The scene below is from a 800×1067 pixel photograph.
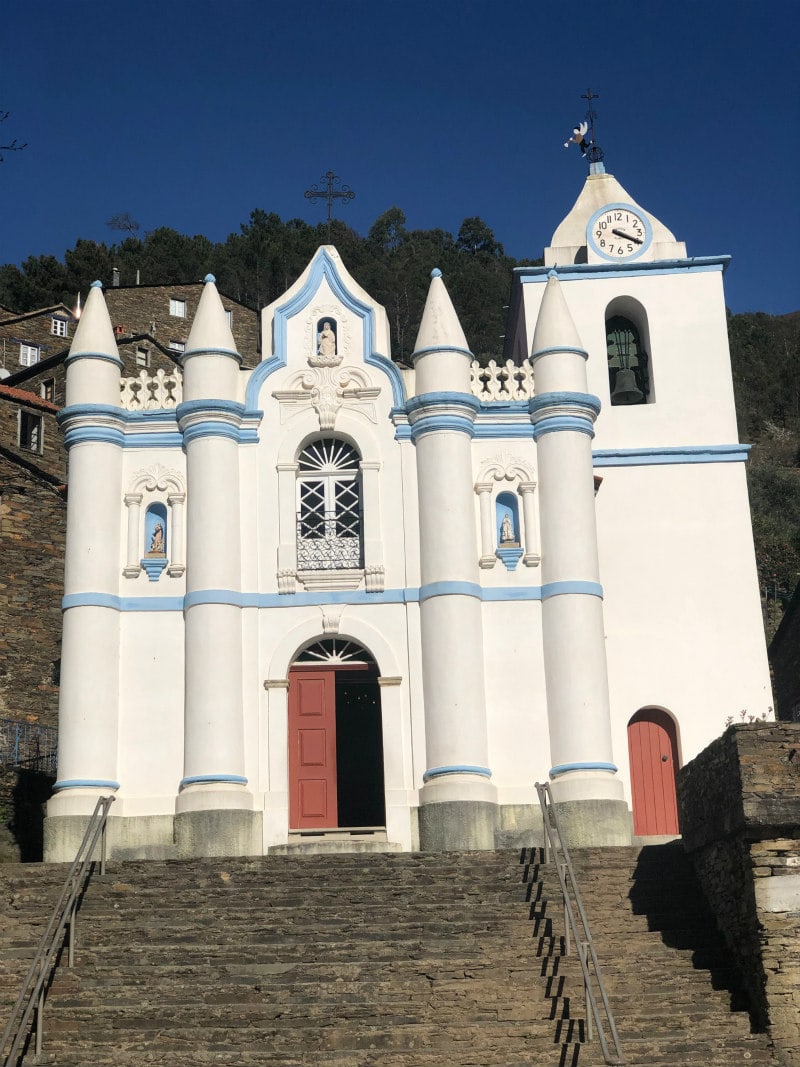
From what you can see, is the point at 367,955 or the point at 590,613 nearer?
the point at 367,955

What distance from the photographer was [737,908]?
18062mm

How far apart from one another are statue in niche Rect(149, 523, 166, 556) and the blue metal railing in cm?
812

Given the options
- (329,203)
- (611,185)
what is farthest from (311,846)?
(611,185)

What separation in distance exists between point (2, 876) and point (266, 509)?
24.5 feet

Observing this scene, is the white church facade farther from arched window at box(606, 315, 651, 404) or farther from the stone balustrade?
arched window at box(606, 315, 651, 404)

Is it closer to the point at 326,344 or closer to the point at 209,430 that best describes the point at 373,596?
the point at 209,430

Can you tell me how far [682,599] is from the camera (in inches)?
1061

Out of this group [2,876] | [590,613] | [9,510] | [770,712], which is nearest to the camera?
[2,876]

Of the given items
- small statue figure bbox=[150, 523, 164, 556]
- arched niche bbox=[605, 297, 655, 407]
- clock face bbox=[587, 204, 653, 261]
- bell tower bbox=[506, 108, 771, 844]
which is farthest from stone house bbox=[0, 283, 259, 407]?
small statue figure bbox=[150, 523, 164, 556]

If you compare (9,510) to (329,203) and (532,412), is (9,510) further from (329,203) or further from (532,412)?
(532,412)

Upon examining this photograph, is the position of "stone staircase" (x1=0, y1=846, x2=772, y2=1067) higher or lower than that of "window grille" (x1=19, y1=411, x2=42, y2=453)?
lower

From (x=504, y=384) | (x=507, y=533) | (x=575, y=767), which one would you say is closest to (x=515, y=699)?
(x=575, y=767)

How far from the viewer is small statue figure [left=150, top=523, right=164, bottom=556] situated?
2455 cm

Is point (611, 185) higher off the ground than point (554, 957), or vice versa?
point (611, 185)
